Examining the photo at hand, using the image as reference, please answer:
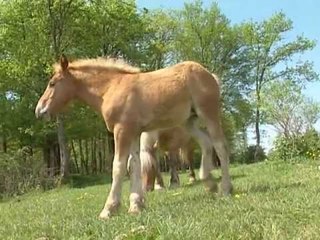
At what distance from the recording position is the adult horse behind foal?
28.7ft

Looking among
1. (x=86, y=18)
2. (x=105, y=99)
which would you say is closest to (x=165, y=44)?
(x=86, y=18)

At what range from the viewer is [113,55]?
44875mm

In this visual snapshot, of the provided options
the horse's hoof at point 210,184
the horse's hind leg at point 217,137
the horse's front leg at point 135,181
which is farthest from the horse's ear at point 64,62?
the horse's hoof at point 210,184

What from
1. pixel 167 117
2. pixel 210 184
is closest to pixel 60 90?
pixel 167 117

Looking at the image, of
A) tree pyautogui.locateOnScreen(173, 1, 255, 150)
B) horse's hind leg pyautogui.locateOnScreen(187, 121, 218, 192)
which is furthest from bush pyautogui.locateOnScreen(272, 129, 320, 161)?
tree pyautogui.locateOnScreen(173, 1, 255, 150)

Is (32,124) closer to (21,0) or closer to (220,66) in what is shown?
(21,0)

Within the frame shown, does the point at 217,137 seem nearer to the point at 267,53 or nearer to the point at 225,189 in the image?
the point at 225,189

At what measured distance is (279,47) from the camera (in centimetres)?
6353

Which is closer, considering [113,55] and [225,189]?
[225,189]

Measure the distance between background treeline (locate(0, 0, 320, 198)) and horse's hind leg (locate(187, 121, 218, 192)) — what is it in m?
10.9

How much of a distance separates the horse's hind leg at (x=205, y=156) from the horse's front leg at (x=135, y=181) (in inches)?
49.1

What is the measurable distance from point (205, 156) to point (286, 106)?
157 ft

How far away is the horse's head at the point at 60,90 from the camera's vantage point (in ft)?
31.6

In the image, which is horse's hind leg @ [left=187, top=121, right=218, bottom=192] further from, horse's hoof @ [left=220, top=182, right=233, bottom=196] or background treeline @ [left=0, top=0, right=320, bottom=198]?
background treeline @ [left=0, top=0, right=320, bottom=198]
